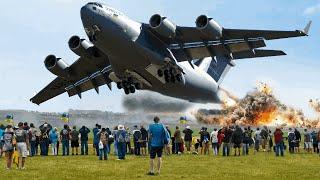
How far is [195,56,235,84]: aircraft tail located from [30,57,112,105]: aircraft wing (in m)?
12.3

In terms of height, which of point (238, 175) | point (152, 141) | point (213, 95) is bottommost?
point (238, 175)

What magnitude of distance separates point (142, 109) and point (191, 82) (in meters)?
27.8

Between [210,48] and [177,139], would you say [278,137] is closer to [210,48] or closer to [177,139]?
[177,139]

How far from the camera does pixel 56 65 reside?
36.4 meters

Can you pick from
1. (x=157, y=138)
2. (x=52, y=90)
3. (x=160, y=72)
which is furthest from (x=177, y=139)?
(x=52, y=90)

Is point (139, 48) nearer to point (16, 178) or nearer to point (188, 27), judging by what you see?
point (188, 27)

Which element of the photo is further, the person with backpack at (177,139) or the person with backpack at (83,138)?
the person with backpack at (177,139)

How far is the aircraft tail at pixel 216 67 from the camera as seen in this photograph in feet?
162

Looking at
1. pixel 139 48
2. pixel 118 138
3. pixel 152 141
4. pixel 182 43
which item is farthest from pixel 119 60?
pixel 152 141

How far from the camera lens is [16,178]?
15.0m

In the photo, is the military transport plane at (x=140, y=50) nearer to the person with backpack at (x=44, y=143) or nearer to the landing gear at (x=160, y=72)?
the landing gear at (x=160, y=72)

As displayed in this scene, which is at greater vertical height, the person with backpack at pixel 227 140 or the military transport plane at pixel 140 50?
the military transport plane at pixel 140 50

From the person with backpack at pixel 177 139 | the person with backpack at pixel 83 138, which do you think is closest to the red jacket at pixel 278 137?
the person with backpack at pixel 177 139

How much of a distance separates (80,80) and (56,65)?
12.3 feet
